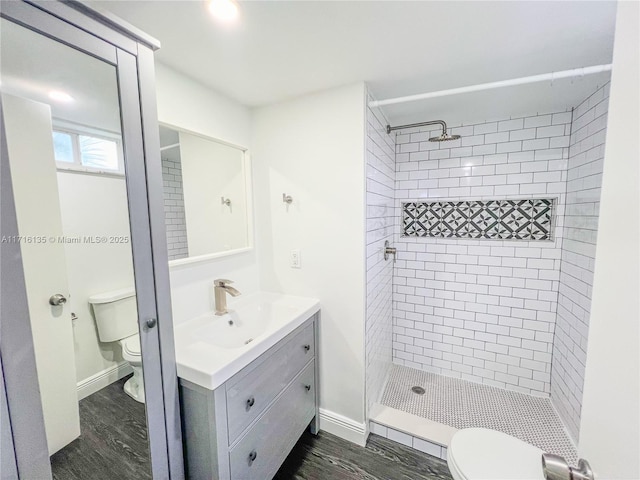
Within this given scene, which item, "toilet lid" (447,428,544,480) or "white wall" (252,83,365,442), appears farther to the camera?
"white wall" (252,83,365,442)

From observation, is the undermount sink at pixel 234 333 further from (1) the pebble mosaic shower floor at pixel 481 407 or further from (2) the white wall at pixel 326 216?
(1) the pebble mosaic shower floor at pixel 481 407

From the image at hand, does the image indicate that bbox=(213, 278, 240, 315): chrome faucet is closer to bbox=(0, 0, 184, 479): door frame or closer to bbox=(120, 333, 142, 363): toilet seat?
bbox=(0, 0, 184, 479): door frame

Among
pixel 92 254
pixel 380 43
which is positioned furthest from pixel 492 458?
pixel 380 43

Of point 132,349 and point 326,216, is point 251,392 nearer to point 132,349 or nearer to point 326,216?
point 132,349

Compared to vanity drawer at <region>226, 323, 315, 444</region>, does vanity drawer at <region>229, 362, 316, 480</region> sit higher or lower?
lower

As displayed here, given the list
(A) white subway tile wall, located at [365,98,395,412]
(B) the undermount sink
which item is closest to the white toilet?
(B) the undermount sink

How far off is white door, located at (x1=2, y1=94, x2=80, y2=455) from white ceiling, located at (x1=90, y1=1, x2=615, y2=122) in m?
0.61

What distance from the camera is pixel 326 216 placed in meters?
1.70

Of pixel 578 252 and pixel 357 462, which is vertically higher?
pixel 578 252

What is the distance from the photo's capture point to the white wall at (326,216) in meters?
1.61

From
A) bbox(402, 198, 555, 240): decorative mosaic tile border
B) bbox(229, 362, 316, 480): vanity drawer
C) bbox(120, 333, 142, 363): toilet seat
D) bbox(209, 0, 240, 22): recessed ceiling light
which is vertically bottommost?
bbox(229, 362, 316, 480): vanity drawer

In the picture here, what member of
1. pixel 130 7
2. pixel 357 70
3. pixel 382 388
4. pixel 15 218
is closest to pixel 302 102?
pixel 357 70

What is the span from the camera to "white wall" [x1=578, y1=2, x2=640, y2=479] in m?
0.40

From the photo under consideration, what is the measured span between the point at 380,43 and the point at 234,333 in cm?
170
